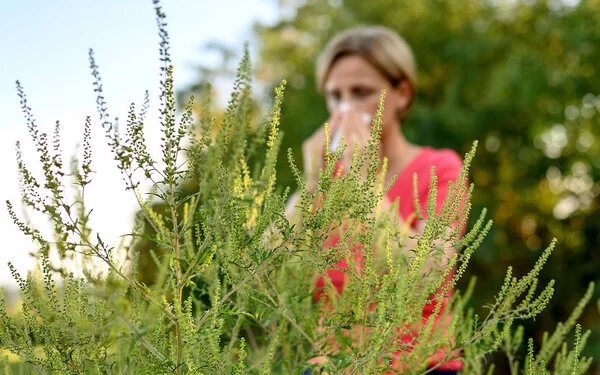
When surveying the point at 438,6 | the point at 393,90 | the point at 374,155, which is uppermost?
the point at 438,6

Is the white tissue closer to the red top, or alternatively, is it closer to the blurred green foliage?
the red top

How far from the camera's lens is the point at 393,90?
9.81 feet

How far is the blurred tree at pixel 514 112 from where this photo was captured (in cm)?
1159

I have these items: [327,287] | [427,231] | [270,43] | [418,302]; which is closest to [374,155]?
[427,231]

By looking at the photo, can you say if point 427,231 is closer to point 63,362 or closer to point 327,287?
point 327,287

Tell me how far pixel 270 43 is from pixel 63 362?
50.3 ft

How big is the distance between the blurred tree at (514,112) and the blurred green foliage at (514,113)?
22 mm

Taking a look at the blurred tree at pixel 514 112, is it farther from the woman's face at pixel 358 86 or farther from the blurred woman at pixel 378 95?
the woman's face at pixel 358 86

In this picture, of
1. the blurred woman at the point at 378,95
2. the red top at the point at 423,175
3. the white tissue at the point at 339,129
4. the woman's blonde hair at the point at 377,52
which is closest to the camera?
the red top at the point at 423,175

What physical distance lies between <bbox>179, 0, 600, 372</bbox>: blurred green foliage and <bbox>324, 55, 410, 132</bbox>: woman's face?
8688mm

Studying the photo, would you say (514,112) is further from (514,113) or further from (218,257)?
Answer: (218,257)

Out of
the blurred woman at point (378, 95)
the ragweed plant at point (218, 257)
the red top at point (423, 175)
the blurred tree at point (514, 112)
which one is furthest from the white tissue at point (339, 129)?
the blurred tree at point (514, 112)

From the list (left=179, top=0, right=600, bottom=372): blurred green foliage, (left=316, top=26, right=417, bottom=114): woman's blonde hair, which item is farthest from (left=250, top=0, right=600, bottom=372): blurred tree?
(left=316, top=26, right=417, bottom=114): woman's blonde hair

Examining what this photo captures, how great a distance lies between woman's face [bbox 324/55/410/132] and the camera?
9.08 feet
